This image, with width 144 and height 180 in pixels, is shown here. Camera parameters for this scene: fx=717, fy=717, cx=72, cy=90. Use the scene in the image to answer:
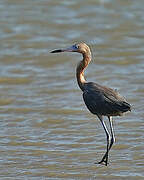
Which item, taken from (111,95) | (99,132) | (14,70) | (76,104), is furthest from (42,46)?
(111,95)

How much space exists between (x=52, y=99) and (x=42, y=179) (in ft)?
11.2

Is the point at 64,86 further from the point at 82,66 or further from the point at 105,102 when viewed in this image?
the point at 105,102

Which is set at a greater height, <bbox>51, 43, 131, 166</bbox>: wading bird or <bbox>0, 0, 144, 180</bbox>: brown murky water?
<bbox>51, 43, 131, 166</bbox>: wading bird

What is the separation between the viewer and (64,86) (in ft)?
40.1

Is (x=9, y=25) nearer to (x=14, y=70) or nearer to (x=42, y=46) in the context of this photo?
(x=42, y=46)

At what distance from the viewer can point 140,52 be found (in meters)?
14.0

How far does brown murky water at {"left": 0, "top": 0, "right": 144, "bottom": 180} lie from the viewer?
888 cm

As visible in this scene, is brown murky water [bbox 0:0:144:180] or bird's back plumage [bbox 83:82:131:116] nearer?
bird's back plumage [bbox 83:82:131:116]

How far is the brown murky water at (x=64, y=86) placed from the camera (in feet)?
29.1

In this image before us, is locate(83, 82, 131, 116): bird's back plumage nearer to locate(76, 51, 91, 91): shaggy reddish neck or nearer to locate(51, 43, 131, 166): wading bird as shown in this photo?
locate(51, 43, 131, 166): wading bird

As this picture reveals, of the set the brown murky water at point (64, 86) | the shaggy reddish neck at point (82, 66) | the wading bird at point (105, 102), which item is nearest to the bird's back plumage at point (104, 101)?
the wading bird at point (105, 102)

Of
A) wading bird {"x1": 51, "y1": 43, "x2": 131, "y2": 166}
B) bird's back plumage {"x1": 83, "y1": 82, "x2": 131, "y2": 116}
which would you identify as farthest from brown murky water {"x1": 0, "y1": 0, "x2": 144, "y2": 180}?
bird's back plumage {"x1": 83, "y1": 82, "x2": 131, "y2": 116}

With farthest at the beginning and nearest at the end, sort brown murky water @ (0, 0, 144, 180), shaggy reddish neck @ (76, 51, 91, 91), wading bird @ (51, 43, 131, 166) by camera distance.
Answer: shaggy reddish neck @ (76, 51, 91, 91)
brown murky water @ (0, 0, 144, 180)
wading bird @ (51, 43, 131, 166)

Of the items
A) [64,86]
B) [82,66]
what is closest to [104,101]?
[82,66]
